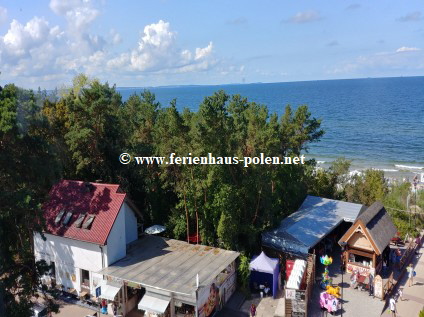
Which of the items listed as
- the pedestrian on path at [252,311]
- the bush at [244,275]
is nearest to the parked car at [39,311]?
the pedestrian on path at [252,311]

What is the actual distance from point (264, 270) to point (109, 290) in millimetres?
8644

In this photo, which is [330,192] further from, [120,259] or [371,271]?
[120,259]

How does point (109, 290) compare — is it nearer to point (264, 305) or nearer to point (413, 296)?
point (264, 305)

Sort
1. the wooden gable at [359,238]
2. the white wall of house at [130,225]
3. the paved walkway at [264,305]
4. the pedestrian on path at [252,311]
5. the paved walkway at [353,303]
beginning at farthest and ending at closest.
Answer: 1. the white wall of house at [130,225]
2. the wooden gable at [359,238]
3. the paved walkway at [264,305]
4. the paved walkway at [353,303]
5. the pedestrian on path at [252,311]

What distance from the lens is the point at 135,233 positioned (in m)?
24.9

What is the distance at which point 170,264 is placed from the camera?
2142cm

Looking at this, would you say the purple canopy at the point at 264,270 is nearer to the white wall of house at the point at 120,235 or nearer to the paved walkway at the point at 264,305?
the paved walkway at the point at 264,305

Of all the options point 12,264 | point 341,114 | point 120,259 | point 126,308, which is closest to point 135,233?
point 120,259

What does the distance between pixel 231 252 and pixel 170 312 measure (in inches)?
203

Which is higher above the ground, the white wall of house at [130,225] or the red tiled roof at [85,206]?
the red tiled roof at [85,206]

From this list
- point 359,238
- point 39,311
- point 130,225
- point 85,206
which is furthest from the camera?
point 130,225

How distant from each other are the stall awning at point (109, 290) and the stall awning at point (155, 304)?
5.45 ft

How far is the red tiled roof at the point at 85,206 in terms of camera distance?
21.4 metres

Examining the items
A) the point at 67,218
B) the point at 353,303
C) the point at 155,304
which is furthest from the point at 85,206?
the point at 353,303
